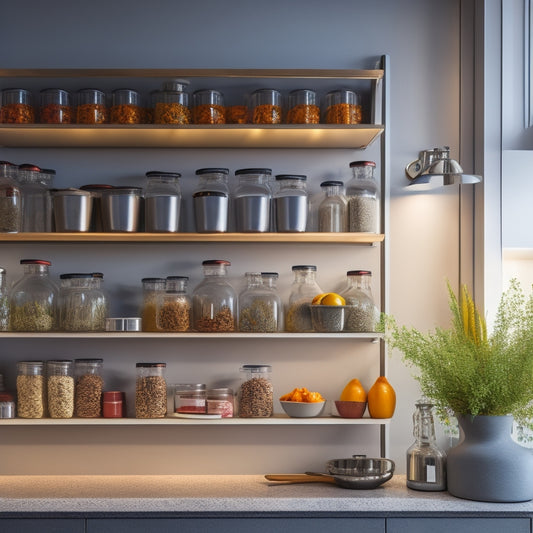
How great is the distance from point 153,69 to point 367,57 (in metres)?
0.83

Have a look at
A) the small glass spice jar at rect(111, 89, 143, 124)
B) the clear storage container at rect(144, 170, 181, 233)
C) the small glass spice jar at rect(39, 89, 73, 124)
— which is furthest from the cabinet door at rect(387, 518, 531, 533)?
the small glass spice jar at rect(39, 89, 73, 124)

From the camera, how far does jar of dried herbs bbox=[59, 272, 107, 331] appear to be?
8.66 feet

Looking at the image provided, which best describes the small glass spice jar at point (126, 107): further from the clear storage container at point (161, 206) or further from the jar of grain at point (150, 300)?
the jar of grain at point (150, 300)

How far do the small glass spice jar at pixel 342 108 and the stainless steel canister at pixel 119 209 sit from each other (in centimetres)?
76

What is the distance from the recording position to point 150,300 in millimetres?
2709

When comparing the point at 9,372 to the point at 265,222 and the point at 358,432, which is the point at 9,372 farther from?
the point at 358,432

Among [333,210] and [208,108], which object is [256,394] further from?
[208,108]

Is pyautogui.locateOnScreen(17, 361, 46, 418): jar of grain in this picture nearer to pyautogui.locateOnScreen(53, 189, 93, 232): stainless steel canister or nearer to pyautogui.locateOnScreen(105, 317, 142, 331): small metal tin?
pyautogui.locateOnScreen(105, 317, 142, 331): small metal tin

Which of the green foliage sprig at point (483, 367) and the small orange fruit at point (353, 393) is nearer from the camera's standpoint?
the green foliage sprig at point (483, 367)

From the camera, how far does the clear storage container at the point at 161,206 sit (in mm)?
2656

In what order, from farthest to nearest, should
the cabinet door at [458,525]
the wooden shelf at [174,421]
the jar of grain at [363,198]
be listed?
the jar of grain at [363,198], the wooden shelf at [174,421], the cabinet door at [458,525]

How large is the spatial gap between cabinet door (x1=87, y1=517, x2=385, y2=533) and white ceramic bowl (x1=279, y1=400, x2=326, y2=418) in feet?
1.31

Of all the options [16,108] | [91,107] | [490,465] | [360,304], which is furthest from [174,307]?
[490,465]

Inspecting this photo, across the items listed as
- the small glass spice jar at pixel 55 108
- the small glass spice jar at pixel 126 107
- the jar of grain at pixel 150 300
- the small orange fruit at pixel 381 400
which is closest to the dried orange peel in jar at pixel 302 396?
the small orange fruit at pixel 381 400
